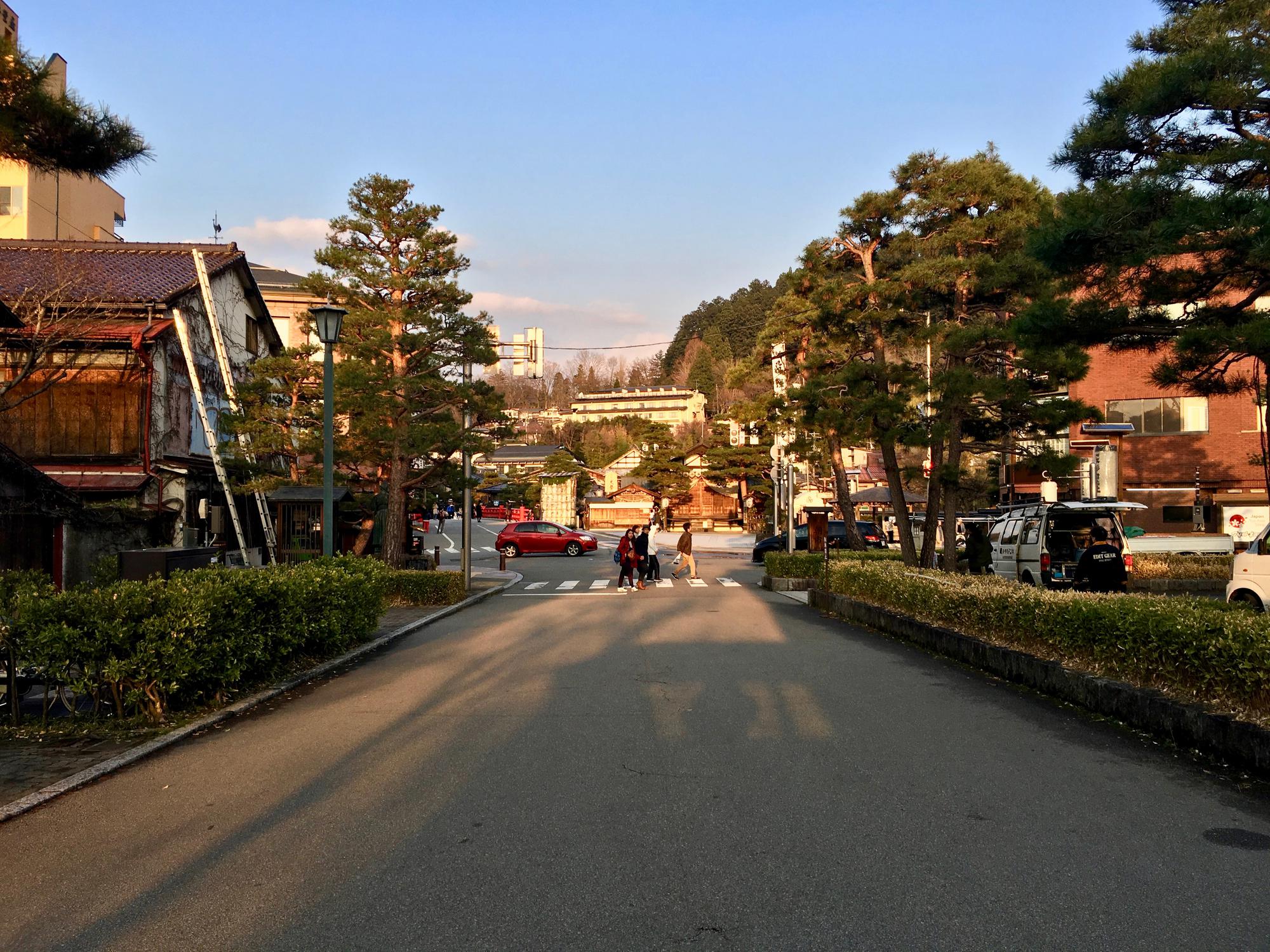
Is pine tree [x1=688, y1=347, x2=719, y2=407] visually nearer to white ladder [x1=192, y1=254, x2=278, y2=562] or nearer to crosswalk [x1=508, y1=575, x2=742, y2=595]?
crosswalk [x1=508, y1=575, x2=742, y2=595]

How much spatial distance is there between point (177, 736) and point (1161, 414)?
37.0 m

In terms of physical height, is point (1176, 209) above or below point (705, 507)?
above

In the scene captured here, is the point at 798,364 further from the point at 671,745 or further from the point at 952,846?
the point at 952,846

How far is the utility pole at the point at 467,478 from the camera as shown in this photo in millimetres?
21781

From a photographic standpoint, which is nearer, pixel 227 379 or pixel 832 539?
pixel 227 379

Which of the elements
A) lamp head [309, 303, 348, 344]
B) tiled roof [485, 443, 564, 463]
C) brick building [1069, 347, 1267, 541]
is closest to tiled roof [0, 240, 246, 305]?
lamp head [309, 303, 348, 344]

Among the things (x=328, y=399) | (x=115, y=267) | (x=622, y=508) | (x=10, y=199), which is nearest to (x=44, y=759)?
(x=328, y=399)

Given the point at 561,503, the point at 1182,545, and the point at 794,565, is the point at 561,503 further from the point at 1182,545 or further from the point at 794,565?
the point at 1182,545

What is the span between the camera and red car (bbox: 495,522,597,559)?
137 feet

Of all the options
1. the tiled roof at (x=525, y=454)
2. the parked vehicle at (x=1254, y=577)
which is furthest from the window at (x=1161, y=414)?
the tiled roof at (x=525, y=454)

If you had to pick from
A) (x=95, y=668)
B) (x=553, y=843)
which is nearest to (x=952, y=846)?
(x=553, y=843)

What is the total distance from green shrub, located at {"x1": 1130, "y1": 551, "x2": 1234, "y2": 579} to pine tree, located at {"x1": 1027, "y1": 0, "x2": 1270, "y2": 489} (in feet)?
38.9

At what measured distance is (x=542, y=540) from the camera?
42031 mm

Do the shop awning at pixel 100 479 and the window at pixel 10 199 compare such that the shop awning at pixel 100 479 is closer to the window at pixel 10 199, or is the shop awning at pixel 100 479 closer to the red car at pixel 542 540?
the window at pixel 10 199
